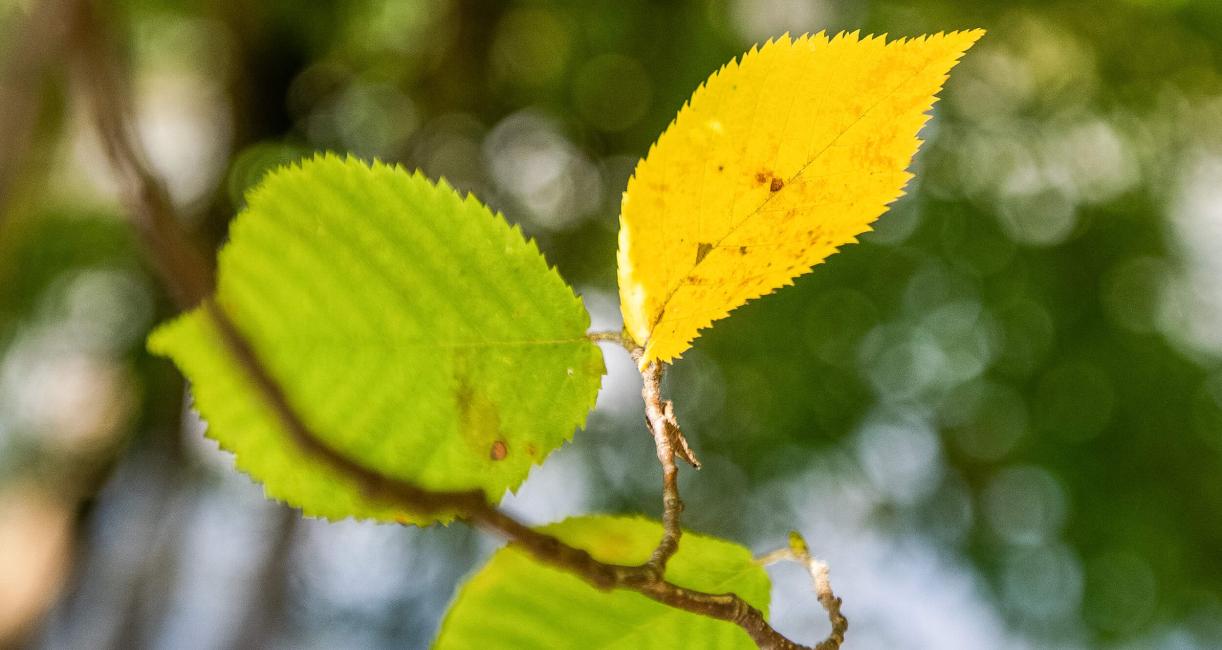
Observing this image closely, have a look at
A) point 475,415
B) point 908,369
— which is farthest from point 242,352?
point 908,369

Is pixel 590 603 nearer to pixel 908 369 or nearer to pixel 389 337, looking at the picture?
pixel 389 337

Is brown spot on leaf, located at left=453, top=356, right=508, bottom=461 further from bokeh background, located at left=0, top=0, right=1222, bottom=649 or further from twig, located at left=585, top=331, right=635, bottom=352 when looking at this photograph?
bokeh background, located at left=0, top=0, right=1222, bottom=649

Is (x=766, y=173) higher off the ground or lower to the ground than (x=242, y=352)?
higher

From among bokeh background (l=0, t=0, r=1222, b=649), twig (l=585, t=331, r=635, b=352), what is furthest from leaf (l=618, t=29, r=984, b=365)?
bokeh background (l=0, t=0, r=1222, b=649)

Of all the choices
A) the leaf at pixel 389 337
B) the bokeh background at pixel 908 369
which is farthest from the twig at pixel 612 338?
the bokeh background at pixel 908 369

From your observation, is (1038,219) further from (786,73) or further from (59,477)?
(59,477)

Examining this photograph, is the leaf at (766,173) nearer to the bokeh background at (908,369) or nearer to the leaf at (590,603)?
the leaf at (590,603)

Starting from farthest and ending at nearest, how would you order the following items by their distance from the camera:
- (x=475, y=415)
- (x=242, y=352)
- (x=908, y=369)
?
1. (x=908, y=369)
2. (x=475, y=415)
3. (x=242, y=352)
